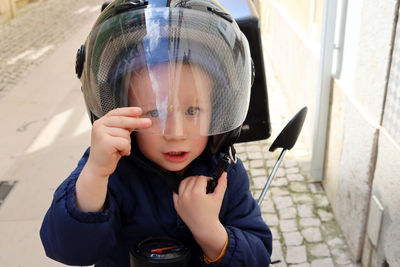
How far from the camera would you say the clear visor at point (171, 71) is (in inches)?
47.7

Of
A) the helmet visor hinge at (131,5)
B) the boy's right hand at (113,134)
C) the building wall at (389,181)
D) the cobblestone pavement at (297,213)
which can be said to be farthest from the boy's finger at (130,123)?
the cobblestone pavement at (297,213)

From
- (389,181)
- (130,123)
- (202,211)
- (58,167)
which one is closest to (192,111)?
(130,123)

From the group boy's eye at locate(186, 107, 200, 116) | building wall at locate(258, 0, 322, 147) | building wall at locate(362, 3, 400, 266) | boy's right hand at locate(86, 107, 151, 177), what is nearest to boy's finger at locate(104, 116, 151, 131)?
boy's right hand at locate(86, 107, 151, 177)

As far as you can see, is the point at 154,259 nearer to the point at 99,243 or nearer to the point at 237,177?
the point at 99,243

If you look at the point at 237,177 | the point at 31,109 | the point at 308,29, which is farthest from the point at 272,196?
the point at 31,109

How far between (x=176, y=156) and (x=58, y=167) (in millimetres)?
3014

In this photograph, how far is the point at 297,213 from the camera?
137 inches

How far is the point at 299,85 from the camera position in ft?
15.4

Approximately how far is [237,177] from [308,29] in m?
3.44

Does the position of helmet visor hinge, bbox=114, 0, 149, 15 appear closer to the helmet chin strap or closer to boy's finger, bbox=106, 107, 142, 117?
boy's finger, bbox=106, 107, 142, 117

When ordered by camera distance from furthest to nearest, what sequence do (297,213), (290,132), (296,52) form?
(296,52) < (297,213) < (290,132)

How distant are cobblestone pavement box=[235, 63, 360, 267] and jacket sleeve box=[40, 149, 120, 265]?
1.92m

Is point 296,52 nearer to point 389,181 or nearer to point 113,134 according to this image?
point 389,181

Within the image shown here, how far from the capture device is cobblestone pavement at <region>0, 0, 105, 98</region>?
7.03 meters
